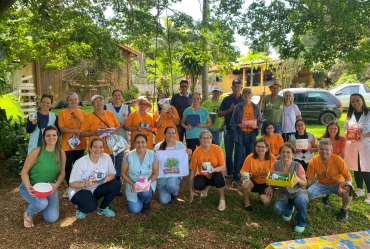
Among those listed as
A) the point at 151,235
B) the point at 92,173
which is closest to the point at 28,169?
the point at 92,173

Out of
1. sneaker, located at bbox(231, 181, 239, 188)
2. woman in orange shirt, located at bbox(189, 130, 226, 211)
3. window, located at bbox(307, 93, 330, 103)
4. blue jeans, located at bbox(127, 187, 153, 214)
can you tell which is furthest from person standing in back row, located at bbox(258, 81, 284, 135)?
window, located at bbox(307, 93, 330, 103)

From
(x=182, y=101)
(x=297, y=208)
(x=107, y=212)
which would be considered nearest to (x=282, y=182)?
(x=297, y=208)

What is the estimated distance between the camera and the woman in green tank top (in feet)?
13.3

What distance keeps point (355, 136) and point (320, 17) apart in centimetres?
235

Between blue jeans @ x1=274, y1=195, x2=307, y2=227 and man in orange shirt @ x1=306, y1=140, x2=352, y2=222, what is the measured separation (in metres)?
0.42

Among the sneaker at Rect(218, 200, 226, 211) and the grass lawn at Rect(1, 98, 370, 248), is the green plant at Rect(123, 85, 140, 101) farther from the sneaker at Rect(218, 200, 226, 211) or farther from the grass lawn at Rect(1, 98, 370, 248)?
the sneaker at Rect(218, 200, 226, 211)

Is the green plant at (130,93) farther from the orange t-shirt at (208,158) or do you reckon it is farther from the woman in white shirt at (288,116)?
the orange t-shirt at (208,158)

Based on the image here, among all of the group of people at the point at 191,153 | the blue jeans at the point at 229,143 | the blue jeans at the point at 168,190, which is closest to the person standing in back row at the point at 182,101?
the group of people at the point at 191,153

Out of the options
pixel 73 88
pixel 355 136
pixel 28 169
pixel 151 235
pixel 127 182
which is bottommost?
pixel 151 235

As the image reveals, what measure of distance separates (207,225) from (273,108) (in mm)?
2703

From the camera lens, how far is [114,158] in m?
5.12

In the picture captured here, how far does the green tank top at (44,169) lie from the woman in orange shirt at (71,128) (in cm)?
65

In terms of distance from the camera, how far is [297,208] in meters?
4.08

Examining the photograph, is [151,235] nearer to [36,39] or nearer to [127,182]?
[127,182]
